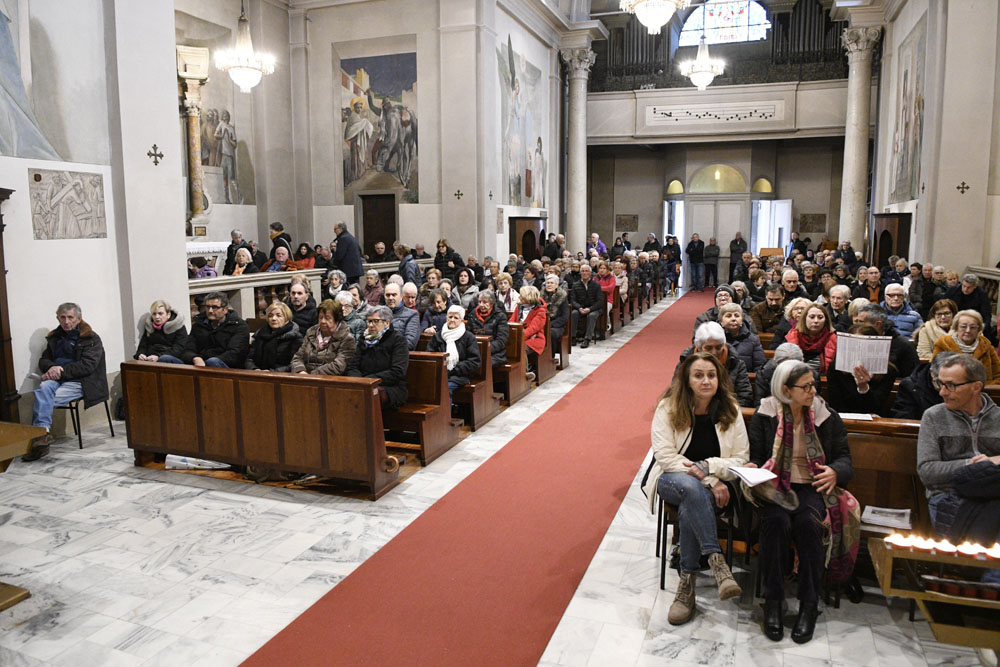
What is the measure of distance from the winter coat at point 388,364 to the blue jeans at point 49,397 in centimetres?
268

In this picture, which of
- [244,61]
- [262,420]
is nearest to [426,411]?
[262,420]

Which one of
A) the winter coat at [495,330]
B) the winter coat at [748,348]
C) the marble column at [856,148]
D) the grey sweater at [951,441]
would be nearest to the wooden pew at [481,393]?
the winter coat at [495,330]

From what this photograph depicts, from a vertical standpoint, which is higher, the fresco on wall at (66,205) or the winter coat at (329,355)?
the fresco on wall at (66,205)

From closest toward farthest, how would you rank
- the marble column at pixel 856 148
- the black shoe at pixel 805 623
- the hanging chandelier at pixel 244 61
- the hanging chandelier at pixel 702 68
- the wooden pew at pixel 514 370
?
the black shoe at pixel 805 623
the wooden pew at pixel 514 370
the hanging chandelier at pixel 244 61
the hanging chandelier at pixel 702 68
the marble column at pixel 856 148

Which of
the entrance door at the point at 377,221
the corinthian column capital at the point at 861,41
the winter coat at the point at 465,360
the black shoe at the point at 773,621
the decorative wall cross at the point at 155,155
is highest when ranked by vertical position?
the corinthian column capital at the point at 861,41

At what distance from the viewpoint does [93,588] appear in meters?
4.30

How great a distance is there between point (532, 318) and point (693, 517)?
5.36 m

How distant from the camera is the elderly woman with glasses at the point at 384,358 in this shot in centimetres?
625

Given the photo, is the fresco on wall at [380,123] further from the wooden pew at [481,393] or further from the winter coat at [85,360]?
the winter coat at [85,360]

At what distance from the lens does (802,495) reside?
3805 millimetres

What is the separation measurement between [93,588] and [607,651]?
2.85 metres

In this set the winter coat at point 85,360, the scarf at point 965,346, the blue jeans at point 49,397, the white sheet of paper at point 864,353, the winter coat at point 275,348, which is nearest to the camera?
the white sheet of paper at point 864,353

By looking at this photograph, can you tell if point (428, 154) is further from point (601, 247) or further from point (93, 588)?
point (93, 588)

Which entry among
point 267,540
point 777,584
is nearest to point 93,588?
point 267,540
